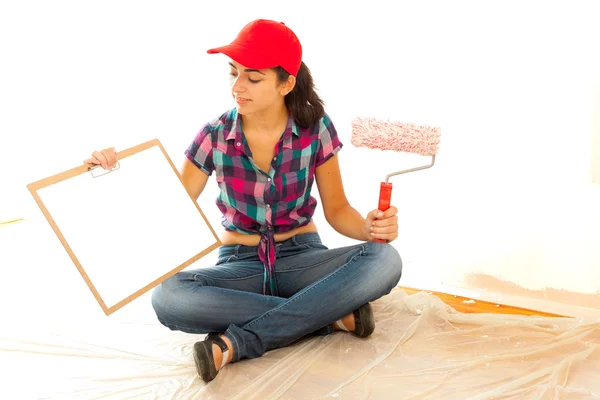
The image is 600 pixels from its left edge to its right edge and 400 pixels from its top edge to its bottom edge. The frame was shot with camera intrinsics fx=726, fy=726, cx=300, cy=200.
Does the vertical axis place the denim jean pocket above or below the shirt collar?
below

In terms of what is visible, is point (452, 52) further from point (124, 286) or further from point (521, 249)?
point (124, 286)

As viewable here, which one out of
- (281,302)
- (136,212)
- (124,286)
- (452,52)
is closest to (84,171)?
(136,212)

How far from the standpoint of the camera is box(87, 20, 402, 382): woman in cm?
174

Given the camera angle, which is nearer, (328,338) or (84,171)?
(84,171)

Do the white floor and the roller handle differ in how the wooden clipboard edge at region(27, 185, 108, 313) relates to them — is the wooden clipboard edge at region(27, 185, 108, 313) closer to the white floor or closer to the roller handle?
the white floor

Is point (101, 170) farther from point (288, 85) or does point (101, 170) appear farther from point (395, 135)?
point (395, 135)

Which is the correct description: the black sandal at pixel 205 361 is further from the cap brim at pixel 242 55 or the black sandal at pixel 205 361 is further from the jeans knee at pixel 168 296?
the cap brim at pixel 242 55

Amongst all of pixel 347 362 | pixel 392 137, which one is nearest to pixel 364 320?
pixel 347 362

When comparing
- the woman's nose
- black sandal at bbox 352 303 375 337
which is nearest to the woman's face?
the woman's nose

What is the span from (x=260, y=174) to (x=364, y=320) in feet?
1.52

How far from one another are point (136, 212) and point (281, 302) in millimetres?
413

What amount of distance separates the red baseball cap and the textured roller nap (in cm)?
24

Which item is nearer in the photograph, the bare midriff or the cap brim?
the cap brim

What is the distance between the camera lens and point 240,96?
1774mm
